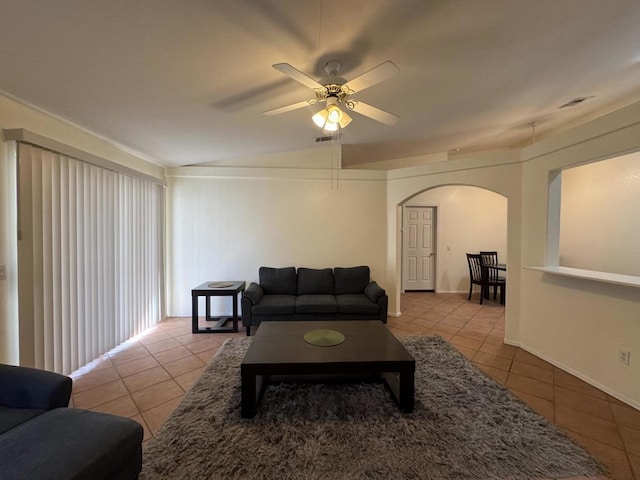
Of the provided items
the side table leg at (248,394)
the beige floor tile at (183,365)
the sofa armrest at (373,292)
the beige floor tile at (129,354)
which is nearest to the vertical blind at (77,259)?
the beige floor tile at (129,354)

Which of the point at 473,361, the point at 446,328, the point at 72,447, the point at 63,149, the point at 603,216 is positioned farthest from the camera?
the point at 603,216

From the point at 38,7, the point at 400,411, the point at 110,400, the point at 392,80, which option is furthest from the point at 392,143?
the point at 110,400

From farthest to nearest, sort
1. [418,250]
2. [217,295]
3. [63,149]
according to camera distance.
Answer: [418,250] → [217,295] → [63,149]

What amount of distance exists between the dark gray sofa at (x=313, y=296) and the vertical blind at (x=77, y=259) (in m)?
1.50

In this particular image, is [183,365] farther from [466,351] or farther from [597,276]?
[597,276]

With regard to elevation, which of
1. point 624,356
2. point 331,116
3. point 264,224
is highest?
point 331,116

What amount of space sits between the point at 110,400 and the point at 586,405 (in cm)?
390

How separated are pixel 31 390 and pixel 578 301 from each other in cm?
433

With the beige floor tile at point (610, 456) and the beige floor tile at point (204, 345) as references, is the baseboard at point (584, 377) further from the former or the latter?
the beige floor tile at point (204, 345)

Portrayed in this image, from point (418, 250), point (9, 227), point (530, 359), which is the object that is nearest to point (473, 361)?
point (530, 359)

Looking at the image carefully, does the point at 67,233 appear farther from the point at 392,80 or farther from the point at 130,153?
the point at 392,80

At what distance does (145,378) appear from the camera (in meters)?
2.65

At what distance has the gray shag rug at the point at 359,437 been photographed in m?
1.59

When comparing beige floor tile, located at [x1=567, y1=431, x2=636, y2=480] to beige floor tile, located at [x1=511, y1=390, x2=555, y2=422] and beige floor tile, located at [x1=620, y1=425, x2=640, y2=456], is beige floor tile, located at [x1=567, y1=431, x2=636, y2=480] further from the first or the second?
beige floor tile, located at [x1=511, y1=390, x2=555, y2=422]
